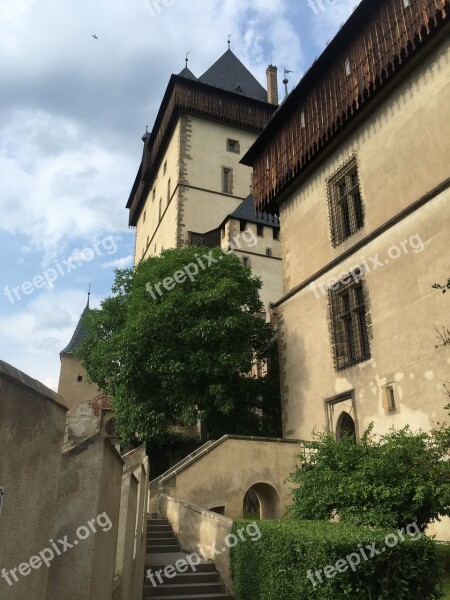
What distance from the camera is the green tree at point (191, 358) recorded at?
18.1 m

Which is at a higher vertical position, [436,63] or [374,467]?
[436,63]

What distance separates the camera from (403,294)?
1263cm

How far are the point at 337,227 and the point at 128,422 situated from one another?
10.5 metres

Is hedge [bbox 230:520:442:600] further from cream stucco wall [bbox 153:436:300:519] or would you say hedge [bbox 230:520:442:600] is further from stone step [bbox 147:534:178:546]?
cream stucco wall [bbox 153:436:300:519]

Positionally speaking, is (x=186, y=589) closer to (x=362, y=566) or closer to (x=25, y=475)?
(x=362, y=566)

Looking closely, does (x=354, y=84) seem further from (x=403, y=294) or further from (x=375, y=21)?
(x=403, y=294)

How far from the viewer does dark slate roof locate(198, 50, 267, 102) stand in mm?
39884

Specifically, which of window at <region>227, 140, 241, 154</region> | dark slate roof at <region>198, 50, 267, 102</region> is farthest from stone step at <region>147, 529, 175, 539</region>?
dark slate roof at <region>198, 50, 267, 102</region>

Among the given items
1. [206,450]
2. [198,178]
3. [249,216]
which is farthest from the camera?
[198,178]

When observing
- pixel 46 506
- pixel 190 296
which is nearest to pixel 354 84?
pixel 190 296

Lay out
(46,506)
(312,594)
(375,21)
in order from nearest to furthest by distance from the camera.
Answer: (46,506), (312,594), (375,21)

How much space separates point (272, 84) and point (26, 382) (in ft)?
143
